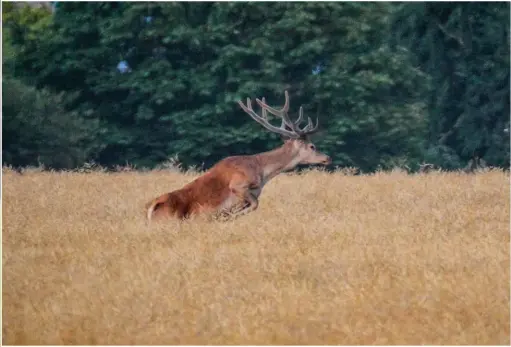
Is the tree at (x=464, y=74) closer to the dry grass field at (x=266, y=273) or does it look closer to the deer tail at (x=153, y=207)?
the dry grass field at (x=266, y=273)

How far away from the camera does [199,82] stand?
29203 mm

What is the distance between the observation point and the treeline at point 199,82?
29.0 m

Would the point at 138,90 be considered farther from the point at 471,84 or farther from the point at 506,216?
the point at 506,216

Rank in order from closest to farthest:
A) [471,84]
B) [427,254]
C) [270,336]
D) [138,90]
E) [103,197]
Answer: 1. [270,336]
2. [427,254]
3. [103,197]
4. [138,90]
5. [471,84]

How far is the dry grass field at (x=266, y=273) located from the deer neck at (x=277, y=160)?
422mm

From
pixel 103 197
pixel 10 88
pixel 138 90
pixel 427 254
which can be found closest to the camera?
pixel 427 254

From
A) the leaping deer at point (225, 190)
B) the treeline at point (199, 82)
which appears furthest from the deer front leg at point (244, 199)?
the treeline at point (199, 82)

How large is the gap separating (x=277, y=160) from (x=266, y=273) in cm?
404

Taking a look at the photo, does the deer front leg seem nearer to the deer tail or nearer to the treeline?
the deer tail

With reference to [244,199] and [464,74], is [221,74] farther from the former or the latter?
[244,199]

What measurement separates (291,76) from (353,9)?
227 cm

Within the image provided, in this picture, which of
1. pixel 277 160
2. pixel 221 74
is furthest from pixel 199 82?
pixel 277 160

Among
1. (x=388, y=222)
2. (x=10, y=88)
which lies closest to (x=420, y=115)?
(x=10, y=88)

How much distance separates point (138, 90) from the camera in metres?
29.9
